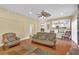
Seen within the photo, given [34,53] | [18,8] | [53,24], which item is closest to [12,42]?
[34,53]

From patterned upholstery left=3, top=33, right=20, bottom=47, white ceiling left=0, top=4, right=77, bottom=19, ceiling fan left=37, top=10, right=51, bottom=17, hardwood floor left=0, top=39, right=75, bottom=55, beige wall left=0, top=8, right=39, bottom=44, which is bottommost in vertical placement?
hardwood floor left=0, top=39, right=75, bottom=55

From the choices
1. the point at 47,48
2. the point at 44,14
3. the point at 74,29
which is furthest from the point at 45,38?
the point at 74,29

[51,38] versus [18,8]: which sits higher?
[18,8]

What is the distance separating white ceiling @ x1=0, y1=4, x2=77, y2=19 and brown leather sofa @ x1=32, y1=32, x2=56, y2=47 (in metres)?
0.43

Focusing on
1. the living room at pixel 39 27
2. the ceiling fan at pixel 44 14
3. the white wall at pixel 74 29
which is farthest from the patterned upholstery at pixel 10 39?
the white wall at pixel 74 29

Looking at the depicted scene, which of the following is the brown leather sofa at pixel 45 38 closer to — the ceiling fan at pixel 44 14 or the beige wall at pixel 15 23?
the beige wall at pixel 15 23

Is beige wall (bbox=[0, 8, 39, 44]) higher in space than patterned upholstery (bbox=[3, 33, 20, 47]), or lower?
higher

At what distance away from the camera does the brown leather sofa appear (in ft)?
7.93

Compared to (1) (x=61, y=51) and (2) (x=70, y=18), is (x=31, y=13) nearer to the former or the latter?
(2) (x=70, y=18)

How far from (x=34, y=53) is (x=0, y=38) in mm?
741

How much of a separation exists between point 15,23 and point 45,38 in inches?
27.0

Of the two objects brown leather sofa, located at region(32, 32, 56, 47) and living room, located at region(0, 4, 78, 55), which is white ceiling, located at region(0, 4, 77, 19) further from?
brown leather sofa, located at region(32, 32, 56, 47)

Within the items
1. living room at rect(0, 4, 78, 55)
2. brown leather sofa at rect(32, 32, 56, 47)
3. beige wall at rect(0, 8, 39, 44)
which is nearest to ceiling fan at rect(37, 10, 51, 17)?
living room at rect(0, 4, 78, 55)
